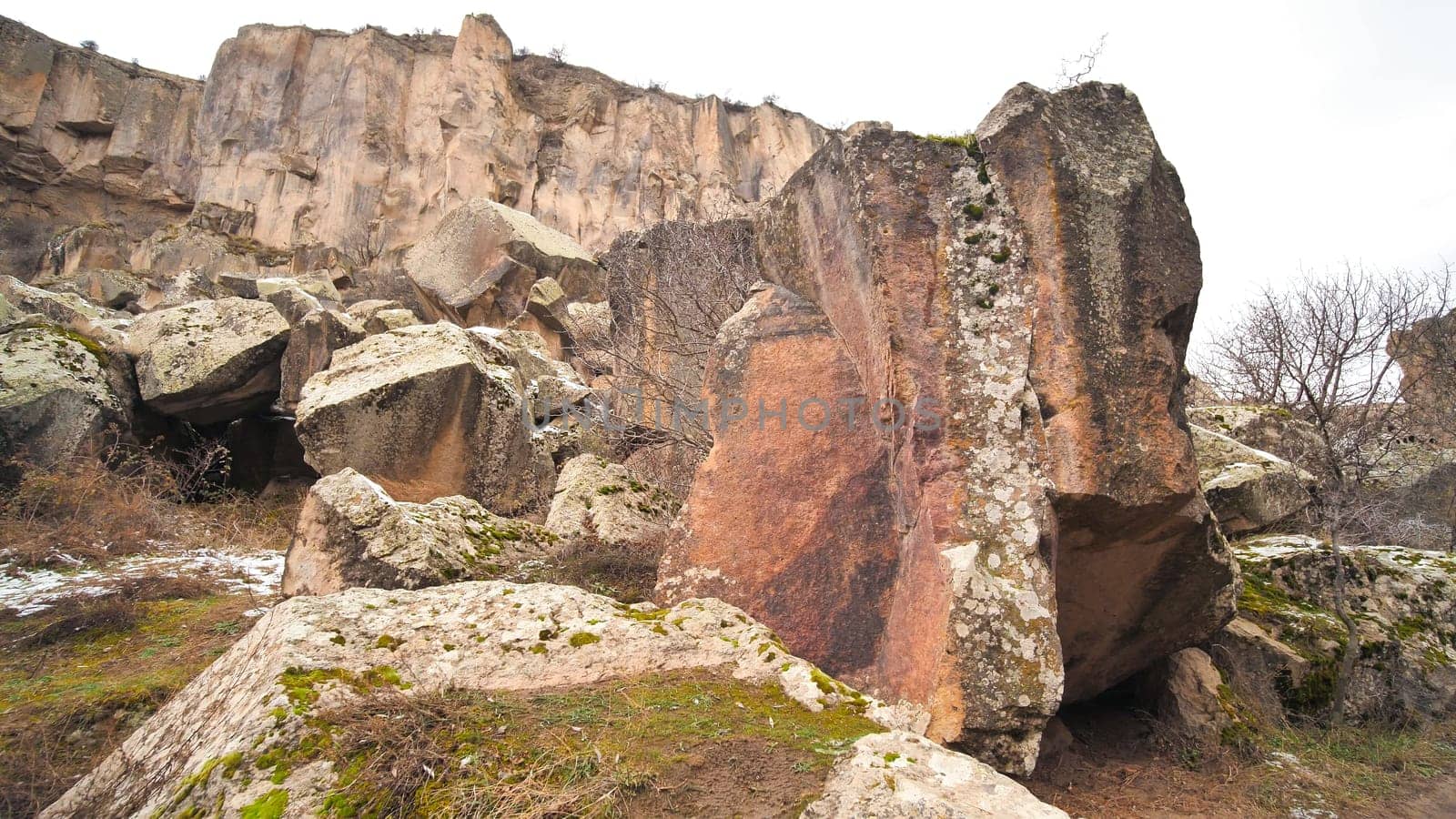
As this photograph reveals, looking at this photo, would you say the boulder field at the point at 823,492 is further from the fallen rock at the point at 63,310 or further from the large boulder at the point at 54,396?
the fallen rock at the point at 63,310

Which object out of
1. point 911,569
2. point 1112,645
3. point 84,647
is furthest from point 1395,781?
point 84,647

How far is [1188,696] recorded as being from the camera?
14.9 ft

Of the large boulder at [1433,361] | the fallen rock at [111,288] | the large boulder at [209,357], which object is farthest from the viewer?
the fallen rock at [111,288]

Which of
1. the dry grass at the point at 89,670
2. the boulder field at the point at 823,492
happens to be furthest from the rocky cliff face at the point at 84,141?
the dry grass at the point at 89,670

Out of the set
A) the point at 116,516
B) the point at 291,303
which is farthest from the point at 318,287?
the point at 116,516

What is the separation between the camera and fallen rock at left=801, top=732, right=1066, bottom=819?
6.42ft

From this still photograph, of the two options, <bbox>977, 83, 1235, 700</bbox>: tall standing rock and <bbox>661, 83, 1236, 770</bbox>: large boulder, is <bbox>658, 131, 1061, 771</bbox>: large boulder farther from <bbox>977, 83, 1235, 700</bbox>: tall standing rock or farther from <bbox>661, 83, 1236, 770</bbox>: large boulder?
<bbox>977, 83, 1235, 700</bbox>: tall standing rock

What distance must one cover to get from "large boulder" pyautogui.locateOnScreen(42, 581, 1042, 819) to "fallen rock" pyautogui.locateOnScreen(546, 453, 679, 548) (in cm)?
219

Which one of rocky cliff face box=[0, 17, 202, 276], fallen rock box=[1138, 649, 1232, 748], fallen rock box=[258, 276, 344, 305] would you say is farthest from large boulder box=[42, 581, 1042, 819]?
rocky cliff face box=[0, 17, 202, 276]

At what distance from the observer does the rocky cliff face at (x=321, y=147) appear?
91.3 ft

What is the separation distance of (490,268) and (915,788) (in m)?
16.7

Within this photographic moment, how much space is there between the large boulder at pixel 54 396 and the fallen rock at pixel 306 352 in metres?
1.57

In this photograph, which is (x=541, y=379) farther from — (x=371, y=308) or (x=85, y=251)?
(x=85, y=251)

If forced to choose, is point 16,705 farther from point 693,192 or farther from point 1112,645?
point 693,192
